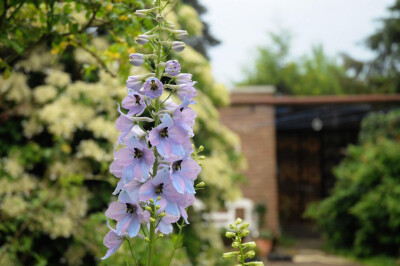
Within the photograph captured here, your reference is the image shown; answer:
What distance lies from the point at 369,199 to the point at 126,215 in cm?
688

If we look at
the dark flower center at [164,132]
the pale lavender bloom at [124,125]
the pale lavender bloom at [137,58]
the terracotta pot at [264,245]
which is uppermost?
the pale lavender bloom at [137,58]

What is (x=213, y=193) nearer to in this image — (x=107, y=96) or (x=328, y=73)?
(x=107, y=96)

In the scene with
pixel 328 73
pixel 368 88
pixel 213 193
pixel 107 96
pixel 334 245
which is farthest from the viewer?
pixel 328 73

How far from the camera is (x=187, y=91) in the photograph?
1.13m

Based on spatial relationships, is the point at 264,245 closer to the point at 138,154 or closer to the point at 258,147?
the point at 258,147

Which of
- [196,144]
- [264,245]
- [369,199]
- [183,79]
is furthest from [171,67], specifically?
[264,245]

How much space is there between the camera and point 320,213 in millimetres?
8570

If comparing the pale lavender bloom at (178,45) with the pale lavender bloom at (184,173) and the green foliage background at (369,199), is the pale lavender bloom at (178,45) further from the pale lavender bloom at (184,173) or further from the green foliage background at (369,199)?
the green foliage background at (369,199)

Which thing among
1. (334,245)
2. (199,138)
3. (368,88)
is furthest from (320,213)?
(368,88)

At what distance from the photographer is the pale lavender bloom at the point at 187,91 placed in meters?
1.12

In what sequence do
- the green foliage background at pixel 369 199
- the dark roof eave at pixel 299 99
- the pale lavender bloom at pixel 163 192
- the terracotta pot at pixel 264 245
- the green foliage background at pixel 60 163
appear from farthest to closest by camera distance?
the dark roof eave at pixel 299 99 < the terracotta pot at pixel 264 245 < the green foliage background at pixel 369 199 < the green foliage background at pixel 60 163 < the pale lavender bloom at pixel 163 192

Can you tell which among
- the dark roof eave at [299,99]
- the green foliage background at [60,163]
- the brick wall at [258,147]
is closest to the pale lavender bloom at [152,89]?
the green foliage background at [60,163]

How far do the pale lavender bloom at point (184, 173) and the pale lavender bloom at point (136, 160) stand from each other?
0.05m

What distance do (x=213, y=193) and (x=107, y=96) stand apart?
4.66 ft
